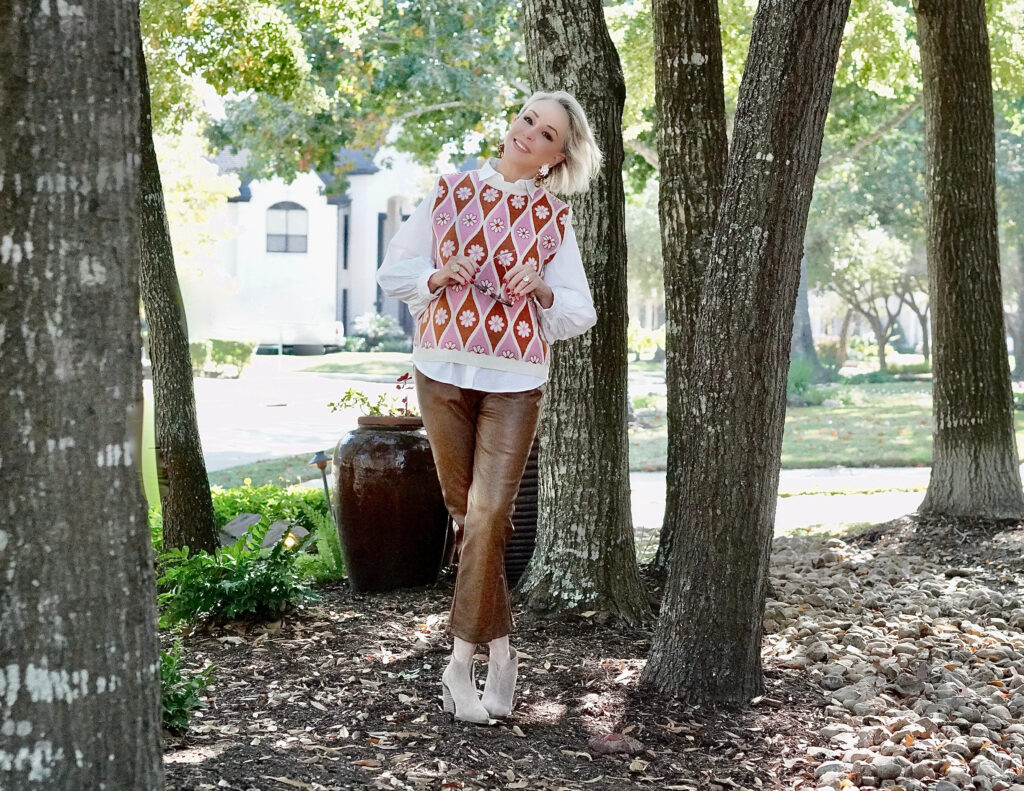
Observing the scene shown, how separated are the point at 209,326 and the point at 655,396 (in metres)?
13.9

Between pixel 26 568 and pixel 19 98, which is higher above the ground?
pixel 19 98

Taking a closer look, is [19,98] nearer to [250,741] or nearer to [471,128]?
[250,741]

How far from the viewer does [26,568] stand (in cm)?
215

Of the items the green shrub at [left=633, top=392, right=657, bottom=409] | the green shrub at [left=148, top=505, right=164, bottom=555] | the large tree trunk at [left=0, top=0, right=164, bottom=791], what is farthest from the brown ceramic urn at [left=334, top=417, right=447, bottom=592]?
the green shrub at [left=633, top=392, right=657, bottom=409]

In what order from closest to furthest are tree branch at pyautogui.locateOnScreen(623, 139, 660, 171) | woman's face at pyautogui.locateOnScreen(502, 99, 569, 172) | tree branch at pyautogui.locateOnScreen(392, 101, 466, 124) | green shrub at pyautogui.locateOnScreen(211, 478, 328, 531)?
woman's face at pyautogui.locateOnScreen(502, 99, 569, 172) → green shrub at pyautogui.locateOnScreen(211, 478, 328, 531) → tree branch at pyautogui.locateOnScreen(623, 139, 660, 171) → tree branch at pyautogui.locateOnScreen(392, 101, 466, 124)

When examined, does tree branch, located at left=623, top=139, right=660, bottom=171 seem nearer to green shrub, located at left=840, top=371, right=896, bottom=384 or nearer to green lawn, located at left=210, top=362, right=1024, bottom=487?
green lawn, located at left=210, top=362, right=1024, bottom=487

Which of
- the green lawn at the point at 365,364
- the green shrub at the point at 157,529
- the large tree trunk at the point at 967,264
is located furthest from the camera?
the green lawn at the point at 365,364

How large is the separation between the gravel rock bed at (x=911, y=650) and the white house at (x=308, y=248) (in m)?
32.5

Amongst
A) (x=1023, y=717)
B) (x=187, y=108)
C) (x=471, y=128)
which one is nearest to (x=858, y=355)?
(x=471, y=128)

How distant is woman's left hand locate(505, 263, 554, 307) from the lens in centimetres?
375

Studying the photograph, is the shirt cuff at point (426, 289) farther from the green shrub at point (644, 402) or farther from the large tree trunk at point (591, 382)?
the green shrub at point (644, 402)

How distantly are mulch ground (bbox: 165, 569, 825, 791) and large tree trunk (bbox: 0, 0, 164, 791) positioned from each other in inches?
35.7

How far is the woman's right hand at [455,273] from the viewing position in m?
→ 3.76

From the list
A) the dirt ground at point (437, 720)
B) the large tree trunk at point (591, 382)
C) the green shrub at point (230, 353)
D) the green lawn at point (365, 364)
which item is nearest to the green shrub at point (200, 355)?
the green shrub at point (230, 353)
